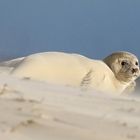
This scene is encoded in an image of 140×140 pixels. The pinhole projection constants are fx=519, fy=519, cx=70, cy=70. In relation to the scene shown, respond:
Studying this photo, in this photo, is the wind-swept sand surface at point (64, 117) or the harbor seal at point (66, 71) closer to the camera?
the wind-swept sand surface at point (64, 117)

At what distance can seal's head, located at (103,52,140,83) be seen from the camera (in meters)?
11.1

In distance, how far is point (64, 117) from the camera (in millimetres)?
3529

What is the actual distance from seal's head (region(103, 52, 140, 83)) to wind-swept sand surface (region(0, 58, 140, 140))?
6.08 meters

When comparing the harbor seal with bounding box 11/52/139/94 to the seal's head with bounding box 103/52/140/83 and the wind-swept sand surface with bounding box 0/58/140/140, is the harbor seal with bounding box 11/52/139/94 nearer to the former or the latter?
the seal's head with bounding box 103/52/140/83

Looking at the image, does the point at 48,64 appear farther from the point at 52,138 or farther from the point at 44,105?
the point at 52,138

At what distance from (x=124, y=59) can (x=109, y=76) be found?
119cm

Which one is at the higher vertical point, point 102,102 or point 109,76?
point 102,102

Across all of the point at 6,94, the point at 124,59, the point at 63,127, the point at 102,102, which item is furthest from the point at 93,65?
the point at 63,127

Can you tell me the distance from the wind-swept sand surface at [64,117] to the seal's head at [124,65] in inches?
239

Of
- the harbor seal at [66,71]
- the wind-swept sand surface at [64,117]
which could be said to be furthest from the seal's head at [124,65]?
the wind-swept sand surface at [64,117]

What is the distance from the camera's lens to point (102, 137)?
2.95 m

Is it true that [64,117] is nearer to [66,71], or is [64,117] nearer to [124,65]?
[66,71]

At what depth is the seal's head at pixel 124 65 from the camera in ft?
36.4

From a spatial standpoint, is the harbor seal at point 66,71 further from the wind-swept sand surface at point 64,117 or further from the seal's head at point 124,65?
the wind-swept sand surface at point 64,117
